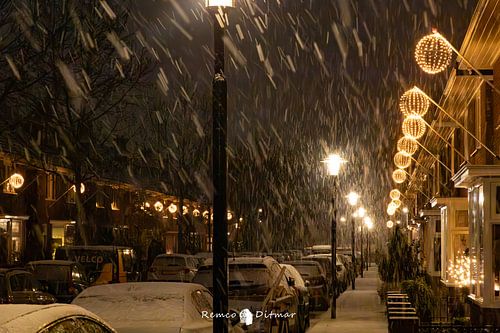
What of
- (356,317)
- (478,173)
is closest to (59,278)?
(356,317)

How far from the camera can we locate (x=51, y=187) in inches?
2133

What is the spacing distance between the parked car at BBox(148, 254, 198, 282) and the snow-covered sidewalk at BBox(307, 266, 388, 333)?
5.57 meters

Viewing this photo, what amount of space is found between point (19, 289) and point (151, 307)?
11.3 meters

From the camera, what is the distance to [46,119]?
96.0 ft

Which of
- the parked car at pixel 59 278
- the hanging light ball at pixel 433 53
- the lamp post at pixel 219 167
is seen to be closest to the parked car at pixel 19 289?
the parked car at pixel 59 278

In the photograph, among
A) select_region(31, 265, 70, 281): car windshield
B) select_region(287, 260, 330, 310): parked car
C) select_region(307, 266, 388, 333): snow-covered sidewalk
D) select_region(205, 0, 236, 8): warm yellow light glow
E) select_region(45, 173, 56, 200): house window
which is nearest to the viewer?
select_region(205, 0, 236, 8): warm yellow light glow

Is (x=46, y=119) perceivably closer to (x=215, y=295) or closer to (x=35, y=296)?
(x=35, y=296)

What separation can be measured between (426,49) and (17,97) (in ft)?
52.0

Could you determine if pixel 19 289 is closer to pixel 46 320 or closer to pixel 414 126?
pixel 414 126

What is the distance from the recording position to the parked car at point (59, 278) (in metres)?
24.4

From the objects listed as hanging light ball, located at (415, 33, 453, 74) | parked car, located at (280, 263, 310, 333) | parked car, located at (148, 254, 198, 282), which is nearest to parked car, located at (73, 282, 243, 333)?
hanging light ball, located at (415, 33, 453, 74)

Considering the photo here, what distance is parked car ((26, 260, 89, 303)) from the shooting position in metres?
24.4

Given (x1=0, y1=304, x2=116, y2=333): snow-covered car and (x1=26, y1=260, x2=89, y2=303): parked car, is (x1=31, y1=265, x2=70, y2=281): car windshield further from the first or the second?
(x1=0, y1=304, x2=116, y2=333): snow-covered car

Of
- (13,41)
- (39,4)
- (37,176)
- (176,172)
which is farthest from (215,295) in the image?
(176,172)
